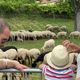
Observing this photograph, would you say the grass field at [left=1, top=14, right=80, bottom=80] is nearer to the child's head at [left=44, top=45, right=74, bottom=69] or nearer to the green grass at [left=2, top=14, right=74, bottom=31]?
the green grass at [left=2, top=14, right=74, bottom=31]

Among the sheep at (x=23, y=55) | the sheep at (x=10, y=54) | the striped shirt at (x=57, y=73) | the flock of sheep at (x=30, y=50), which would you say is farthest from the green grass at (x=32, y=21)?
the striped shirt at (x=57, y=73)

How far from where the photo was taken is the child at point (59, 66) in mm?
4328

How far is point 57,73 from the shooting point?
436 cm

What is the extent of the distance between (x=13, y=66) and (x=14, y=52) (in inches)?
244

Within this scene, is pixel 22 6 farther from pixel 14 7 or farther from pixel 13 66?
pixel 13 66

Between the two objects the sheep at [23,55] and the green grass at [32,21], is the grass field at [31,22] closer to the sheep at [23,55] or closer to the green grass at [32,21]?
the green grass at [32,21]

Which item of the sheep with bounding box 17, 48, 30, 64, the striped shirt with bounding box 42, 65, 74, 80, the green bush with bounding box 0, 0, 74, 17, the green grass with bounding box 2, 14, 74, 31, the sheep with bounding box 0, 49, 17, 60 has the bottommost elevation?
the green grass with bounding box 2, 14, 74, 31

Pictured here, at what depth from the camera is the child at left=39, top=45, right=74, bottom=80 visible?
4.33m

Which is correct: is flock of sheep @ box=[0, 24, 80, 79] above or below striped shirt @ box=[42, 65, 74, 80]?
below

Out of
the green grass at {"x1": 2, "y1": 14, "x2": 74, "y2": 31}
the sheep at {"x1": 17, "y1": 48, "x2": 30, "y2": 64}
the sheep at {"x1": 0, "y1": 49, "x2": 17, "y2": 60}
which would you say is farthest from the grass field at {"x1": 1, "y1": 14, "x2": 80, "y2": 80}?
the sheep at {"x1": 0, "y1": 49, "x2": 17, "y2": 60}

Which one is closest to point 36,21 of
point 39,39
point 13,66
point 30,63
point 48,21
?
point 48,21

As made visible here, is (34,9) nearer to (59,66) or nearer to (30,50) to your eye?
(30,50)

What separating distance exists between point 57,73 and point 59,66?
9cm

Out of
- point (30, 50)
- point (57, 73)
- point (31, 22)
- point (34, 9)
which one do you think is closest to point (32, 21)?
point (31, 22)
